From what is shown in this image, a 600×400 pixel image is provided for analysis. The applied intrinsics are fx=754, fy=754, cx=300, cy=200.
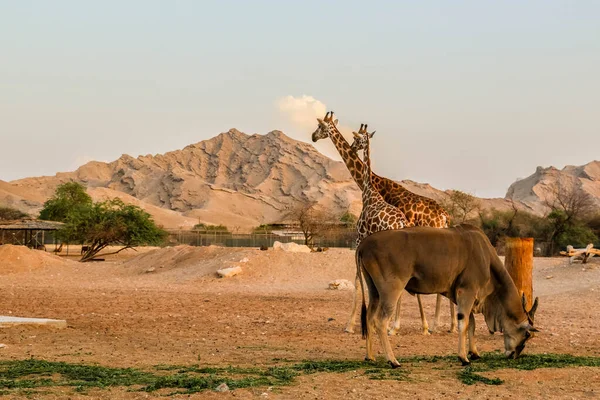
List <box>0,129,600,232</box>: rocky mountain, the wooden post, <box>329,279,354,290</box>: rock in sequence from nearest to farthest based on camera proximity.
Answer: the wooden post < <box>329,279,354,290</box>: rock < <box>0,129,600,232</box>: rocky mountain

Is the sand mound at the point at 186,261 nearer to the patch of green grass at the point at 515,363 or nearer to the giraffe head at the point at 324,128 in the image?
the giraffe head at the point at 324,128

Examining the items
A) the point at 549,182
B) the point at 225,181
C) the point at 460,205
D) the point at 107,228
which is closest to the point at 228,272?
the point at 107,228

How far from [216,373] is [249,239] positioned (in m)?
52.6

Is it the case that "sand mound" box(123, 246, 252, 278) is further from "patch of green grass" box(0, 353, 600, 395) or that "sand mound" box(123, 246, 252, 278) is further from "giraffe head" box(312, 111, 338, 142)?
"patch of green grass" box(0, 353, 600, 395)

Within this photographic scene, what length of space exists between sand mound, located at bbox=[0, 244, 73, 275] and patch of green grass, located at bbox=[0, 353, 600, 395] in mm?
26215

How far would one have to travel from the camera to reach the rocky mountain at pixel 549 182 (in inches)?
5422

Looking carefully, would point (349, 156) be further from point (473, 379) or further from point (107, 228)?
point (107, 228)

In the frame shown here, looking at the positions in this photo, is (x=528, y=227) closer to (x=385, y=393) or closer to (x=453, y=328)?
(x=453, y=328)

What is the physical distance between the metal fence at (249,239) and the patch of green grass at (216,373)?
150 ft

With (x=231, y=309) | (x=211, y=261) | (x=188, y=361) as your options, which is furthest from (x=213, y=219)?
(x=188, y=361)

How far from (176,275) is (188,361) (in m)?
21.0

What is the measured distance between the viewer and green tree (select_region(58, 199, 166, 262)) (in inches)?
1809

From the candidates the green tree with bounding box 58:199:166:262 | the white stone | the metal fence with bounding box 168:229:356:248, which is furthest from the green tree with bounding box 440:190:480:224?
the white stone

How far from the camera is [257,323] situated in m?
16.1
